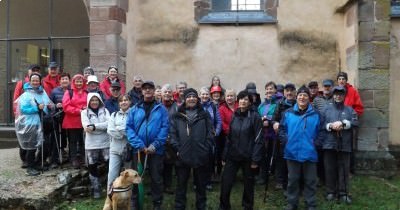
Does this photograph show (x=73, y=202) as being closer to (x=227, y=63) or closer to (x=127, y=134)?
(x=127, y=134)

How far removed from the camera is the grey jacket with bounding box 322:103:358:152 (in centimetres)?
719

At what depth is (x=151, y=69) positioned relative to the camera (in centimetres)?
1080

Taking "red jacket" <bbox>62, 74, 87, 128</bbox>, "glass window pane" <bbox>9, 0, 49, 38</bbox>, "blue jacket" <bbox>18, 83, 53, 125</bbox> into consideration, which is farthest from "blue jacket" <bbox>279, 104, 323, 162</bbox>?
"glass window pane" <bbox>9, 0, 49, 38</bbox>

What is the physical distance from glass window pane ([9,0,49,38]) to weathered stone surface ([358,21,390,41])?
1085cm

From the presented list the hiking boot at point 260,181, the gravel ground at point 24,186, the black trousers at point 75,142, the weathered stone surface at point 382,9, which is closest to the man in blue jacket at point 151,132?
the gravel ground at point 24,186

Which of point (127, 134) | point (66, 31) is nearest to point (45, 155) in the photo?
point (127, 134)

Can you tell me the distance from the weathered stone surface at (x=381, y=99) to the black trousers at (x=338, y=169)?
6.68 ft

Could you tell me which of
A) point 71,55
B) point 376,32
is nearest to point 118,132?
point 376,32

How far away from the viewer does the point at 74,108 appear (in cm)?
771

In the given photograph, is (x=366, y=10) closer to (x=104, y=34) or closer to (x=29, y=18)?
(x=104, y=34)

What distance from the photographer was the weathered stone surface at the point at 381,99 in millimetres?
8906

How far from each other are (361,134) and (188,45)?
164 inches

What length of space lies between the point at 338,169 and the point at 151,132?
2.98 meters

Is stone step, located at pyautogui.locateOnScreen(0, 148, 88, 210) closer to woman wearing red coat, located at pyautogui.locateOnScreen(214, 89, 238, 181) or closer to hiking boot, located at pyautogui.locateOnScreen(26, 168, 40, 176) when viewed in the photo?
hiking boot, located at pyautogui.locateOnScreen(26, 168, 40, 176)
